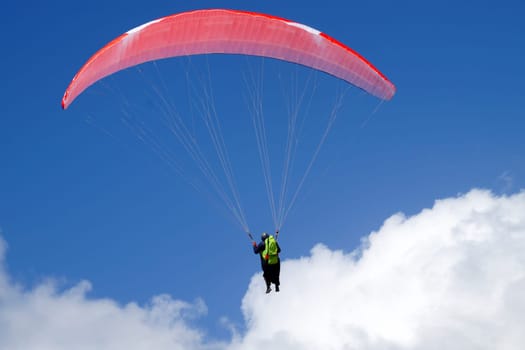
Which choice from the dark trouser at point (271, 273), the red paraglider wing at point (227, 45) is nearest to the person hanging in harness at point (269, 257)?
the dark trouser at point (271, 273)

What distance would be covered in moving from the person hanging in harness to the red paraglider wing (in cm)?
560

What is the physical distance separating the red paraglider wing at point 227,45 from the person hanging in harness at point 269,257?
18.4ft

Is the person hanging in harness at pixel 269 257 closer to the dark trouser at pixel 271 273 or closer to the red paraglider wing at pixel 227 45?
the dark trouser at pixel 271 273

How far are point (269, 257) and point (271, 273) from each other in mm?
665

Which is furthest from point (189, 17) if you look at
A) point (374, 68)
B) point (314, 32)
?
point (374, 68)

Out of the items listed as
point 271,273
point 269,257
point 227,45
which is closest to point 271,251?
point 269,257

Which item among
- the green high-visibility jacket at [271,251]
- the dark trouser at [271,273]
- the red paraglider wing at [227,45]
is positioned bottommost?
the dark trouser at [271,273]

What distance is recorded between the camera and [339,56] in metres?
28.6

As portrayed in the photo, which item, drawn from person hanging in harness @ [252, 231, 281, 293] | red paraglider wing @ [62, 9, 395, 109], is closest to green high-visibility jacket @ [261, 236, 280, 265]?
person hanging in harness @ [252, 231, 281, 293]

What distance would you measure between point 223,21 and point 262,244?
675 cm

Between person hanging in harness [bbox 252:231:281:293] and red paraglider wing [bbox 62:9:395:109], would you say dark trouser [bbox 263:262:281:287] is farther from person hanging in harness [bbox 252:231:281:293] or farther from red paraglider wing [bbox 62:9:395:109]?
red paraglider wing [bbox 62:9:395:109]

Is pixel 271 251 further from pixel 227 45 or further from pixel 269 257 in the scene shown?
pixel 227 45

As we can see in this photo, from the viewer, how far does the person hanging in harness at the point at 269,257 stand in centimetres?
2753

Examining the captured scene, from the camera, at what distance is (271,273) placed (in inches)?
1109
